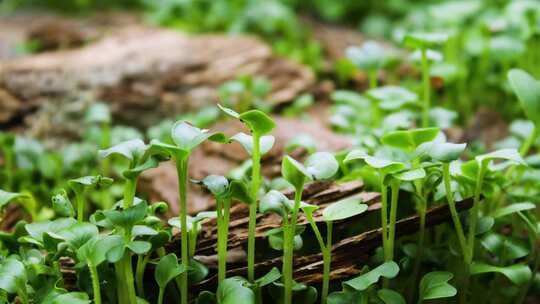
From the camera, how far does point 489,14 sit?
2955 millimetres

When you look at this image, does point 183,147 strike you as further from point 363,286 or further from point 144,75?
point 144,75

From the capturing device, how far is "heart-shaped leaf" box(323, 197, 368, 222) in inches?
46.4

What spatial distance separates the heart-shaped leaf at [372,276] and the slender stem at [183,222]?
1.00 feet

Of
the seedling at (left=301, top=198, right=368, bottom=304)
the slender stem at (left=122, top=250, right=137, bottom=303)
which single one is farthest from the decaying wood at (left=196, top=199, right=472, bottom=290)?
the slender stem at (left=122, top=250, right=137, bottom=303)

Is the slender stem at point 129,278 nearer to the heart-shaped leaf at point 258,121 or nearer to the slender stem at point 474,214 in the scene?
the heart-shaped leaf at point 258,121

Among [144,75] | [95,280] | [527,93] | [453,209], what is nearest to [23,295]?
[95,280]

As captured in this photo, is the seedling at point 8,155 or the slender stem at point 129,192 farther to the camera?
the seedling at point 8,155

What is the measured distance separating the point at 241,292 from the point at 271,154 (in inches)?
33.7

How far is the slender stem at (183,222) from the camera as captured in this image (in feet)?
3.80

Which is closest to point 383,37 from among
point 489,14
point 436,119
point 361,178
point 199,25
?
point 489,14

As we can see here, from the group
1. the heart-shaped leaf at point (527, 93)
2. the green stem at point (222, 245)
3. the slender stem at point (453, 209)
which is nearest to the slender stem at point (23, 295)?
the green stem at point (222, 245)

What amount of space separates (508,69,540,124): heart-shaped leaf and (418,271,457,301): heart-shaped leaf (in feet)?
1.48

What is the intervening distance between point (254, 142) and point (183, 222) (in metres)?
0.20

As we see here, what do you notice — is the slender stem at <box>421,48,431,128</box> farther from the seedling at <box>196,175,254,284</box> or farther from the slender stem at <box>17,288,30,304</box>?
the slender stem at <box>17,288,30,304</box>
